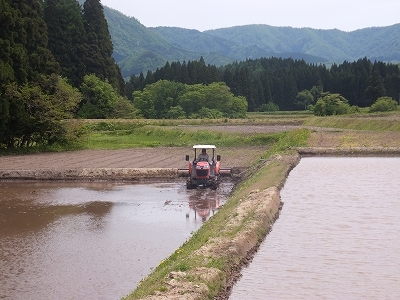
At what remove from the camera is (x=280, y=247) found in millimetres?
12188

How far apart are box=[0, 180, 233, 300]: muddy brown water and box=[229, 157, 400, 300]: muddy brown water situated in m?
2.21

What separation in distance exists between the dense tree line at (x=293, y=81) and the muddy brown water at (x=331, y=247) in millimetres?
79419

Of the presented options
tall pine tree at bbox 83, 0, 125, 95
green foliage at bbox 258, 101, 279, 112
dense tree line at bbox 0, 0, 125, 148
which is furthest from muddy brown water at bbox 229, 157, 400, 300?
green foliage at bbox 258, 101, 279, 112

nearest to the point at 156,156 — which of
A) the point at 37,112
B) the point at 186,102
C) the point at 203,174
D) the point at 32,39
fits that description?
the point at 37,112

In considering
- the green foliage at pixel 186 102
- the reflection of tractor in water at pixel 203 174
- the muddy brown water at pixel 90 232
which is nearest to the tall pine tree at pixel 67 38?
the green foliage at pixel 186 102

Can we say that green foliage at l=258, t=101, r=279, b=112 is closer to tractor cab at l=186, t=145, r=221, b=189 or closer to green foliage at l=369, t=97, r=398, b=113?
green foliage at l=369, t=97, r=398, b=113

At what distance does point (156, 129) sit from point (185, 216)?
3383 centimetres

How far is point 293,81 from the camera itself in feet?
381

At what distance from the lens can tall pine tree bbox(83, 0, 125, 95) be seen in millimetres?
66250

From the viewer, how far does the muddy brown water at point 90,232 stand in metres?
10.6

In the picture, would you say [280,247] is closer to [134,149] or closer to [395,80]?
[134,149]

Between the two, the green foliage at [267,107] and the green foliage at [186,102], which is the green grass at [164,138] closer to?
the green foliage at [186,102]

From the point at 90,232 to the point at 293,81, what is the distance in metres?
104

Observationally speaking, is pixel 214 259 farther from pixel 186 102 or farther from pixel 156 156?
pixel 186 102
